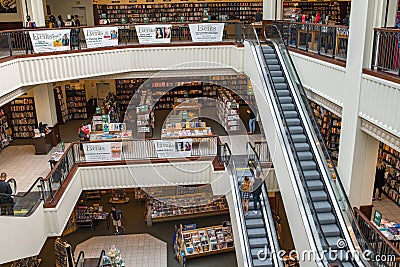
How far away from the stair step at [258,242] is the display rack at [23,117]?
391 inches

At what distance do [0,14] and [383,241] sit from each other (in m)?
16.0

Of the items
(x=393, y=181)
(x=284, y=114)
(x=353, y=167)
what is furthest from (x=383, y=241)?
(x=393, y=181)

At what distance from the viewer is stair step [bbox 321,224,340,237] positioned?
25.2 feet

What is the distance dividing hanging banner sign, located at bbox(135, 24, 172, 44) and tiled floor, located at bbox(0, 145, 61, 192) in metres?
4.94

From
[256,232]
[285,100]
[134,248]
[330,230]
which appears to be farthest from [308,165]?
[134,248]

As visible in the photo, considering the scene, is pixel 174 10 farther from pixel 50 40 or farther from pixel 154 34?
pixel 50 40

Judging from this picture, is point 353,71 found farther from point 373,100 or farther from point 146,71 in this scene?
point 146,71

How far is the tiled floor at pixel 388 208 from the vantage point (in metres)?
11.5

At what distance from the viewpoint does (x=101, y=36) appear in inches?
525

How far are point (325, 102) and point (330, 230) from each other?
134 inches

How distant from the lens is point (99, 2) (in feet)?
63.1

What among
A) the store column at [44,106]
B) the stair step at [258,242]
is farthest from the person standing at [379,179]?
the store column at [44,106]

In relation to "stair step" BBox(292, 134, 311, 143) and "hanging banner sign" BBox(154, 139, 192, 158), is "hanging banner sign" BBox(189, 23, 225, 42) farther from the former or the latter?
"stair step" BBox(292, 134, 311, 143)

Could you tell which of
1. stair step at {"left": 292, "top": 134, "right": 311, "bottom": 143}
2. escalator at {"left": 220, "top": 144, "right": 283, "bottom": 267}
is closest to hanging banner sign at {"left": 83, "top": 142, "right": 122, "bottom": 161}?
escalator at {"left": 220, "top": 144, "right": 283, "bottom": 267}
